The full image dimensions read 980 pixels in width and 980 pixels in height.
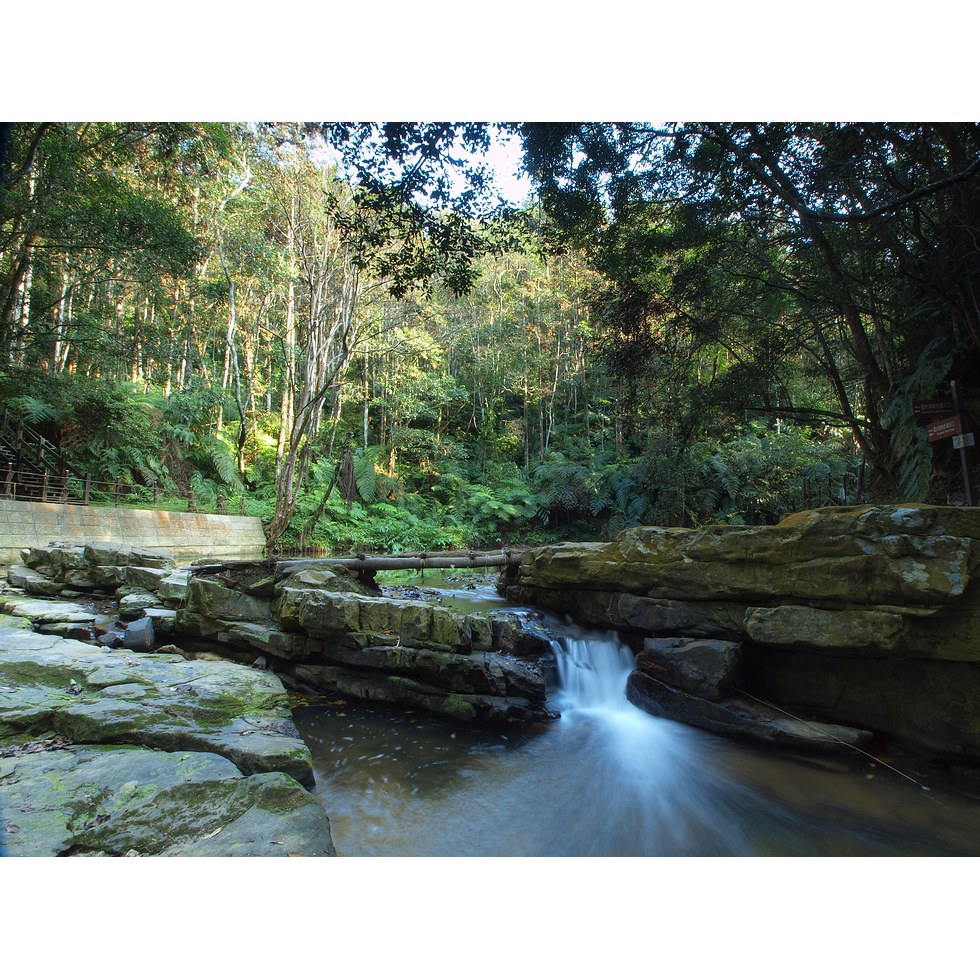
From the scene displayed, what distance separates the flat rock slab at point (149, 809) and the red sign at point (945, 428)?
585 centimetres

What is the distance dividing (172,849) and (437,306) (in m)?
19.9

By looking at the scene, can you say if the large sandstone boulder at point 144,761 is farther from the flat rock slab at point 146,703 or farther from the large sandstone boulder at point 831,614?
the large sandstone boulder at point 831,614

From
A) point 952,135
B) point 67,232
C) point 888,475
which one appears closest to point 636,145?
point 952,135

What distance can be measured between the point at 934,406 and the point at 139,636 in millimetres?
8430

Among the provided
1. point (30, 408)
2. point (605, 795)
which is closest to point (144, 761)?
point (605, 795)

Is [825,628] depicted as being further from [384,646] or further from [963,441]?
[384,646]

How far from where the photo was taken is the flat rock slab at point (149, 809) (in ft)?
5.84

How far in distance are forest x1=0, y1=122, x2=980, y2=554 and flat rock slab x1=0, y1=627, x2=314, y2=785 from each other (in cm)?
300

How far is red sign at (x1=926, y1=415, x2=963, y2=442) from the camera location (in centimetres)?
435

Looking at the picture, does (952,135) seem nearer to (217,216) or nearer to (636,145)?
(636,145)

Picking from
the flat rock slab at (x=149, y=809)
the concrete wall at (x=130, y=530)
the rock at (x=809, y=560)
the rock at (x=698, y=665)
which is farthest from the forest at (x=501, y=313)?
the rock at (x=698, y=665)

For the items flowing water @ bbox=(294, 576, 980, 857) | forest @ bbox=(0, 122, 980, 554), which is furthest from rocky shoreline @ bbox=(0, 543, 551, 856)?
forest @ bbox=(0, 122, 980, 554)

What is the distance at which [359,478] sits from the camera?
17.6m

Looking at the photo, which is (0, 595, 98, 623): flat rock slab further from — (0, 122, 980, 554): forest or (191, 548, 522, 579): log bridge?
(0, 122, 980, 554): forest
